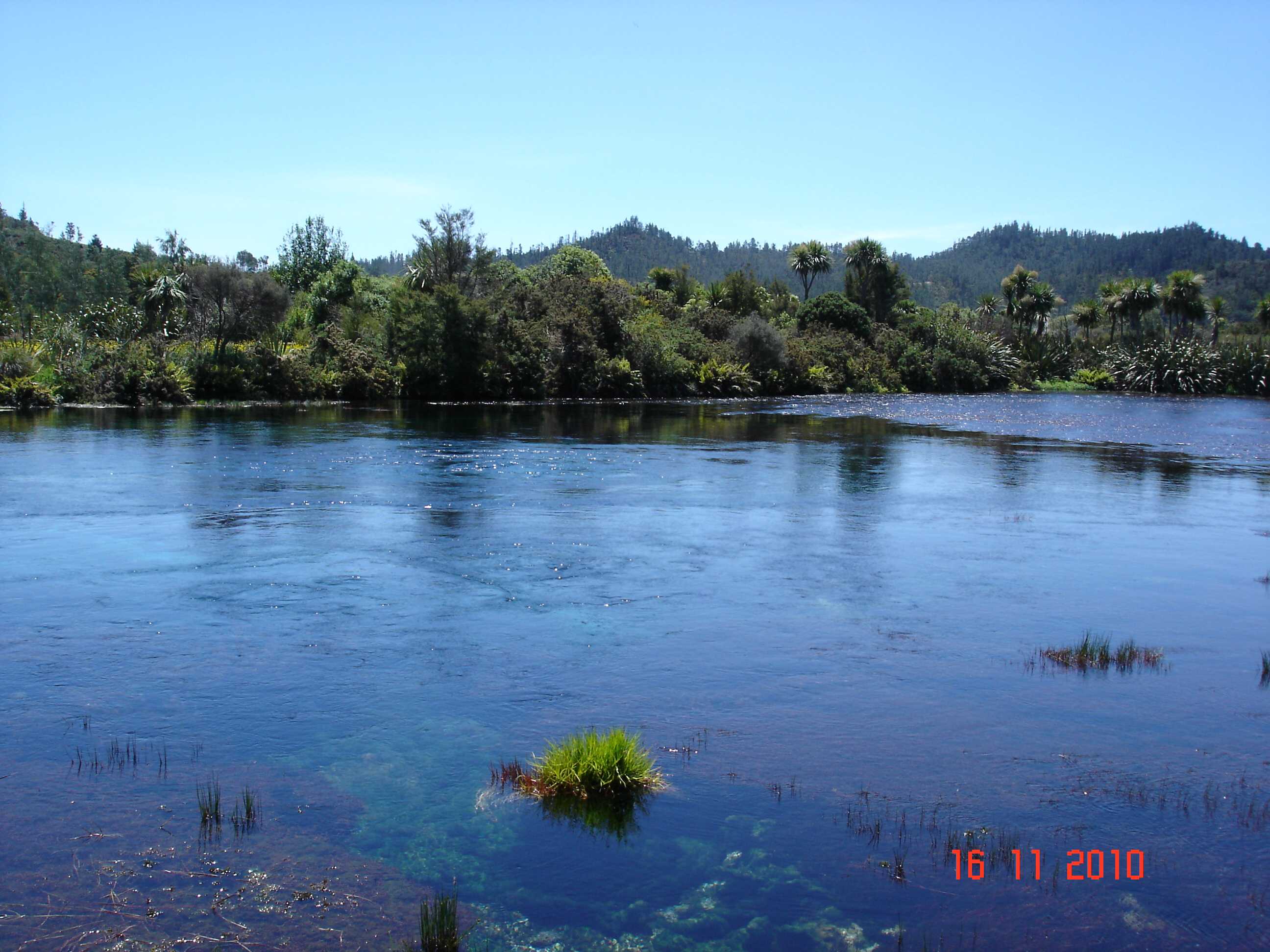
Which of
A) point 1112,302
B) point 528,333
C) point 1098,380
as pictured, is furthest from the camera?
point 1112,302

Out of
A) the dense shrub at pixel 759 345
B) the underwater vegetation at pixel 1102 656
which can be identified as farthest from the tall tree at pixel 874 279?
the underwater vegetation at pixel 1102 656

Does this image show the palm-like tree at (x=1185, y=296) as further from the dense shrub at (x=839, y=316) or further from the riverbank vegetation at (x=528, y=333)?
the dense shrub at (x=839, y=316)

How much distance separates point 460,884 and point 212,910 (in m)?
1.85

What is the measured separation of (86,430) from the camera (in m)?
42.0

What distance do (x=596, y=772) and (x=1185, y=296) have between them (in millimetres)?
106932

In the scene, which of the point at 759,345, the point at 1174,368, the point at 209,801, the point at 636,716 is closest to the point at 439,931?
the point at 209,801

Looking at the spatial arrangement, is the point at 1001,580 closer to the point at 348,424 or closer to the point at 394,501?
the point at 394,501

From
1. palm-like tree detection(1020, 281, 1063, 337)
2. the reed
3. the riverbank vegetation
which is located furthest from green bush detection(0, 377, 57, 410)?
Answer: palm-like tree detection(1020, 281, 1063, 337)

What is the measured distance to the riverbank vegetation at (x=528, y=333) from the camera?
2376 inches

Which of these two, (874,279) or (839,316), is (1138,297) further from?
(839,316)

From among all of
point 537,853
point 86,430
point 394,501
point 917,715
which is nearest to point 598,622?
point 917,715

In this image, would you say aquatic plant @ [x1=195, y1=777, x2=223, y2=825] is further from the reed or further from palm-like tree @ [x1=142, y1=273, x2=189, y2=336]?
palm-like tree @ [x1=142, y1=273, x2=189, y2=336]
